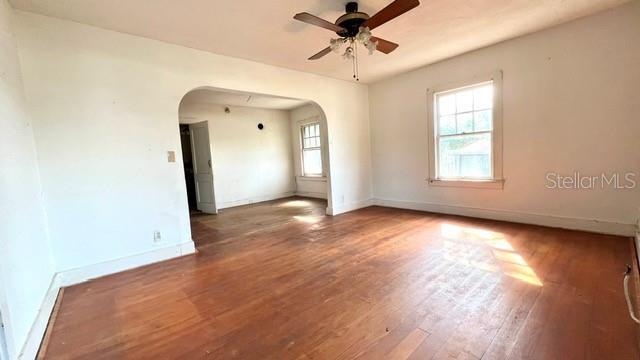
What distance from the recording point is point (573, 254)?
9.14 feet

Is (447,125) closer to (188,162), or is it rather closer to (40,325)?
(40,325)

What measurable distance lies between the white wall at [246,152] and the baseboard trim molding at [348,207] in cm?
291

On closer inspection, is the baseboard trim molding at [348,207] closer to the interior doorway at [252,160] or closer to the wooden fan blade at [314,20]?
the interior doorway at [252,160]

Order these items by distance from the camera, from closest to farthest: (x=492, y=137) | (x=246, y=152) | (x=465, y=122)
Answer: (x=492, y=137)
(x=465, y=122)
(x=246, y=152)

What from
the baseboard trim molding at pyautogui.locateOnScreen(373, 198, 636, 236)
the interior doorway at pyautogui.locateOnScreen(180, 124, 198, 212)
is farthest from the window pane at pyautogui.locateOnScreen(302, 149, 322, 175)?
the interior doorway at pyautogui.locateOnScreen(180, 124, 198, 212)

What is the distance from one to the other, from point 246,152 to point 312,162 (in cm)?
186

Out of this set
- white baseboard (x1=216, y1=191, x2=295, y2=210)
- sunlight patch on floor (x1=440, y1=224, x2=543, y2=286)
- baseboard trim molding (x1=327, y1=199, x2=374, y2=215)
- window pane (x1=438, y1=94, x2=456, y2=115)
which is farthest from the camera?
white baseboard (x1=216, y1=191, x2=295, y2=210)

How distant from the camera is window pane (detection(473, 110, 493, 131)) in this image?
4.14m

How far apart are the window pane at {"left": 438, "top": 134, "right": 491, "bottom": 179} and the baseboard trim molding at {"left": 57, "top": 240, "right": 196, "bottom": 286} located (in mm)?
4315

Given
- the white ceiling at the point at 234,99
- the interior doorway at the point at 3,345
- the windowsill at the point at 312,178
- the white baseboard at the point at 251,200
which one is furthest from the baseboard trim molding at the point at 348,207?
the interior doorway at the point at 3,345

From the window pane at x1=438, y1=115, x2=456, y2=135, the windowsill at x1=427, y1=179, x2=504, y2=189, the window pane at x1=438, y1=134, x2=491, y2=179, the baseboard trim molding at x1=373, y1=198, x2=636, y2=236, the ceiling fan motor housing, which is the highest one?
the ceiling fan motor housing

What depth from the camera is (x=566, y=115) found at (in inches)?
137

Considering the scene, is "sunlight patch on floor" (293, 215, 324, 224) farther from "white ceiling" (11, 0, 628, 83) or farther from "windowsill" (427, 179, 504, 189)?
"white ceiling" (11, 0, 628, 83)

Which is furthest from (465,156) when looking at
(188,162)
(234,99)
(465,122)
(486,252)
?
(188,162)
